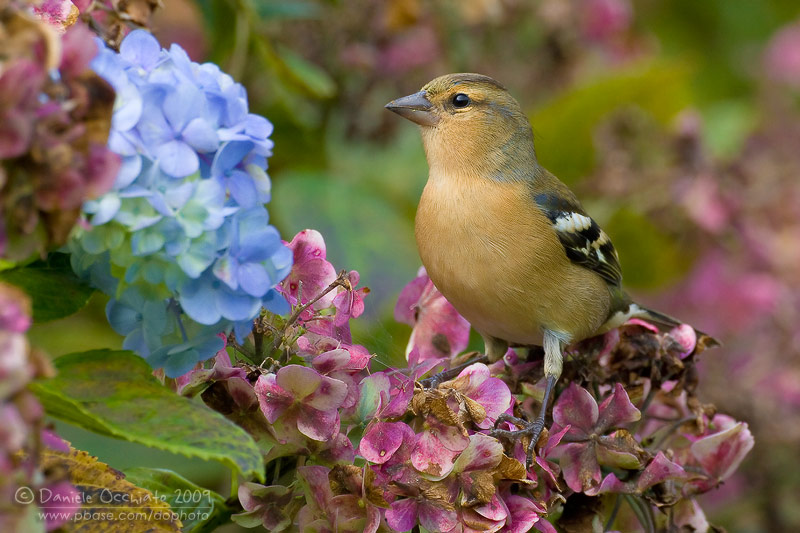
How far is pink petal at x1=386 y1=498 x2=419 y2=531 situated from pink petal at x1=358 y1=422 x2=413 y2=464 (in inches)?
3.3

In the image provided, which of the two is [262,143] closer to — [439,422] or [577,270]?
[439,422]

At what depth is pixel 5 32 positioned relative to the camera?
3.25 ft

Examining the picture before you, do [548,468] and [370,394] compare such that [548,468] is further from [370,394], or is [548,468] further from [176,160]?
[176,160]

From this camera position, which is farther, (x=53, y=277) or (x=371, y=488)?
(x=371, y=488)

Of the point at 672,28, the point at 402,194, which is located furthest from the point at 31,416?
the point at 672,28

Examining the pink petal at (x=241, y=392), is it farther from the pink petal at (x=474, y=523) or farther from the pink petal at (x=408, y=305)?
the pink petal at (x=408, y=305)

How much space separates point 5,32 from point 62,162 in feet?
0.51

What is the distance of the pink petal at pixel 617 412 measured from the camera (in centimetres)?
174

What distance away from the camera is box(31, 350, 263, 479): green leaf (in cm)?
115

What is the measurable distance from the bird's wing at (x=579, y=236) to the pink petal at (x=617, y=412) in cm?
73

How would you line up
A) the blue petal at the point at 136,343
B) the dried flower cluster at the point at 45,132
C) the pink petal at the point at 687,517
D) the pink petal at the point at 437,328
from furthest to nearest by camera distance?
the pink petal at the point at 437,328
the pink petal at the point at 687,517
the blue petal at the point at 136,343
the dried flower cluster at the point at 45,132

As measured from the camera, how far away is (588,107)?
3578 millimetres

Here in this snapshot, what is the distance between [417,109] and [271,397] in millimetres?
1293

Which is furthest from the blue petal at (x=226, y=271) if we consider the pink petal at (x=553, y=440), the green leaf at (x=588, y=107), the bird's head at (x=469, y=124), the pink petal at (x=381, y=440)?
the green leaf at (x=588, y=107)
